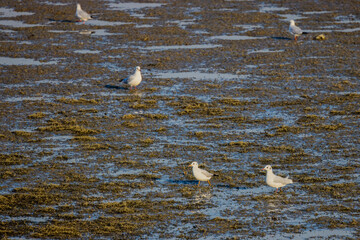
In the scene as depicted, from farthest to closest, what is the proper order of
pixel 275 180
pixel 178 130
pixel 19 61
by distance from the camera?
pixel 19 61
pixel 178 130
pixel 275 180

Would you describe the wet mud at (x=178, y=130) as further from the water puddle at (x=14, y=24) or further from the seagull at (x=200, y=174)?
the water puddle at (x=14, y=24)

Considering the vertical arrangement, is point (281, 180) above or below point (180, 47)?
below

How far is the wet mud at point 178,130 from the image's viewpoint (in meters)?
12.5

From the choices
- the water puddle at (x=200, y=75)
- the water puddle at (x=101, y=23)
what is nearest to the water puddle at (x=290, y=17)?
the water puddle at (x=101, y=23)

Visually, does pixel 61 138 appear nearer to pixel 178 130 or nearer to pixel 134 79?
pixel 178 130

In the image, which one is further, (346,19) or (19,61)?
(346,19)

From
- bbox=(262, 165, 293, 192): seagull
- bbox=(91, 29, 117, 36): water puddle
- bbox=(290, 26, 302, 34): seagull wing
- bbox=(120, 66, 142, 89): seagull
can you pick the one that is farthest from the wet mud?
bbox=(290, 26, 302, 34): seagull wing

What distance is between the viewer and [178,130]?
59.4 feet

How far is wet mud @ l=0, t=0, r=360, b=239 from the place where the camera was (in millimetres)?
12547

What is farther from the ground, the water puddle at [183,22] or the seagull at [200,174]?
the water puddle at [183,22]

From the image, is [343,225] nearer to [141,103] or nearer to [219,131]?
[219,131]

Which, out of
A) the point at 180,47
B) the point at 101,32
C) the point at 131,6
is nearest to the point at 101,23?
the point at 101,32

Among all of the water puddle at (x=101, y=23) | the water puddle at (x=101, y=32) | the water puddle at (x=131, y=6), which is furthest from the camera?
the water puddle at (x=131, y=6)

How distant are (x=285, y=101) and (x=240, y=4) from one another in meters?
22.2
